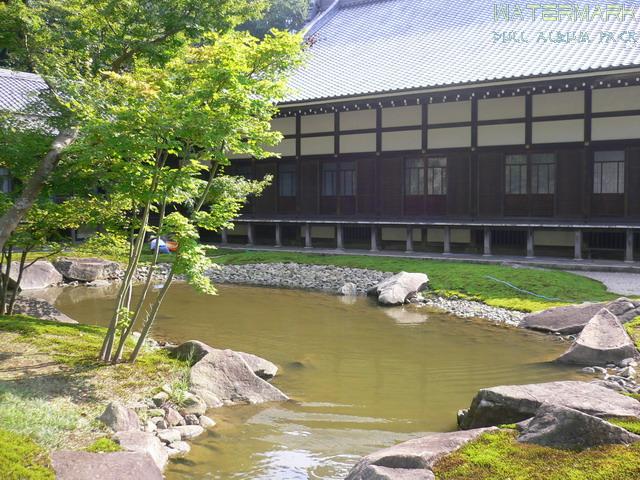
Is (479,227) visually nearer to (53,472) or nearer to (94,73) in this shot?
(94,73)

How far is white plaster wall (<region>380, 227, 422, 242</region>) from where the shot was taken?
22.8m

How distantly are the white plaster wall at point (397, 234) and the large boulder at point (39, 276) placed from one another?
37.0ft

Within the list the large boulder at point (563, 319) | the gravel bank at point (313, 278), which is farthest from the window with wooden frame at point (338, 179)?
the large boulder at point (563, 319)

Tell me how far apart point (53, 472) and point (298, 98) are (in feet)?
63.4

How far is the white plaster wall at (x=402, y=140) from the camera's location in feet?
71.5

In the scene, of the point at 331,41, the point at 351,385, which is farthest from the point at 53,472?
the point at 331,41

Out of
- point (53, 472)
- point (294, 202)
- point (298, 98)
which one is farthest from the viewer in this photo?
point (294, 202)

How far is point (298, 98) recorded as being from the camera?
76.2 ft

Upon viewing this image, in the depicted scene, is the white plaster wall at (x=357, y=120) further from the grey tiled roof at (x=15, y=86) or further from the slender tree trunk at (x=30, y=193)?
the slender tree trunk at (x=30, y=193)

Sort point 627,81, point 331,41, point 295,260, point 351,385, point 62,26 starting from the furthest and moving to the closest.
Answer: point 331,41, point 295,260, point 627,81, point 62,26, point 351,385

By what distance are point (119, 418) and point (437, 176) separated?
16582 millimetres

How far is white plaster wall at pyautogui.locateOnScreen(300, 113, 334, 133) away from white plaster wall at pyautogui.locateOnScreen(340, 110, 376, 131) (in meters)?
0.54

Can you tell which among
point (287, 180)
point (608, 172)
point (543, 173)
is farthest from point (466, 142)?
point (287, 180)

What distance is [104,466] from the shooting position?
5.59 metres
